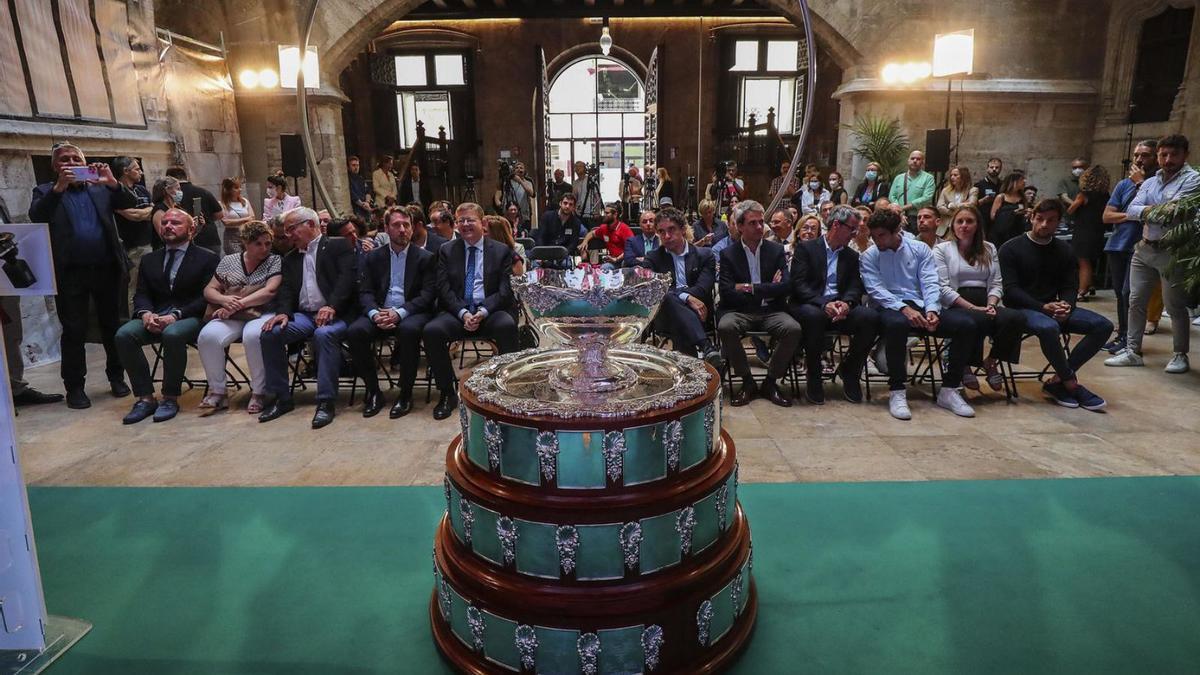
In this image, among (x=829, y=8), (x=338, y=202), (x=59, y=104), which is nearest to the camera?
(x=59, y=104)

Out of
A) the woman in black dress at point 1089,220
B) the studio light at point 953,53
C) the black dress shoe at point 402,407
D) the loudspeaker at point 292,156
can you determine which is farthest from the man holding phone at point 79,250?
the studio light at point 953,53

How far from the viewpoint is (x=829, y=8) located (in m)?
9.10

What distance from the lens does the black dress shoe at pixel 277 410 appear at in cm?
410

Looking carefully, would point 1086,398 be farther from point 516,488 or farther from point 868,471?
point 516,488

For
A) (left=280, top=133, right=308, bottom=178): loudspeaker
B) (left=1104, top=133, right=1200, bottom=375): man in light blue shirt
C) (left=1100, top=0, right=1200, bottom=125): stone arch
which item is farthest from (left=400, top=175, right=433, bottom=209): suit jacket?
(left=1100, top=0, right=1200, bottom=125): stone arch

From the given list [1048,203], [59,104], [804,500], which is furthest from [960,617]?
[59,104]

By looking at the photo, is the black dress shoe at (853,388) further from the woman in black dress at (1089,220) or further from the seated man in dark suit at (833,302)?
the woman in black dress at (1089,220)

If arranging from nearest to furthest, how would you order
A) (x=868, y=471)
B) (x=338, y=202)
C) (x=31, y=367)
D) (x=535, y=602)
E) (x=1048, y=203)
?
(x=535, y=602), (x=868, y=471), (x=1048, y=203), (x=31, y=367), (x=338, y=202)

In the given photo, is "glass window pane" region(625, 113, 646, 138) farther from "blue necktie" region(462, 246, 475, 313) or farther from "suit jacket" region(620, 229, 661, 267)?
"blue necktie" region(462, 246, 475, 313)

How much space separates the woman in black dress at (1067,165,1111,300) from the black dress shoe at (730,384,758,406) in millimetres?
4309

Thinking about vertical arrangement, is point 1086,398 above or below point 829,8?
below

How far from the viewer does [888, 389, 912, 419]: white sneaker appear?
4.00m

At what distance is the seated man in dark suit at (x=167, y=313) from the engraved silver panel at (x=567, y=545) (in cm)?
343

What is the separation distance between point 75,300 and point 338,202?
5.74 meters
